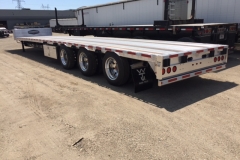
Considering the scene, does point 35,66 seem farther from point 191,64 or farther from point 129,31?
point 191,64

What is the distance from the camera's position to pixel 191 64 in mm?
5113

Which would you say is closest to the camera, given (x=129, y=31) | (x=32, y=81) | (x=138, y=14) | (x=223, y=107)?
(x=223, y=107)

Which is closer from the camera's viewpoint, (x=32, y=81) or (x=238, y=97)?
(x=238, y=97)

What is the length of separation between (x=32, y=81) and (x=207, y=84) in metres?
5.10

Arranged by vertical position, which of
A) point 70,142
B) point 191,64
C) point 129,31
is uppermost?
point 129,31

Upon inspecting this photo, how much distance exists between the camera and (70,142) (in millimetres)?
3408

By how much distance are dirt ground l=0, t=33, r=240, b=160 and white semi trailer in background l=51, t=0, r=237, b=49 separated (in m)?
2.49

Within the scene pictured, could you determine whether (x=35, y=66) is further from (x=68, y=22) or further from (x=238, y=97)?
(x=68, y=22)

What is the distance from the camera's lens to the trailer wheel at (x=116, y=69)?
5.50 m

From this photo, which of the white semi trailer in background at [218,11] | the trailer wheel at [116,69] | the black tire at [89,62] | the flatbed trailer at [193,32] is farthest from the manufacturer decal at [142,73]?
the white semi trailer in background at [218,11]

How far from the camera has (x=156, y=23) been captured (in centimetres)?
977

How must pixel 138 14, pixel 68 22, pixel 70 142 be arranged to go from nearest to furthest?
pixel 70 142, pixel 138 14, pixel 68 22

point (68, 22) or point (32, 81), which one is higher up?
point (68, 22)

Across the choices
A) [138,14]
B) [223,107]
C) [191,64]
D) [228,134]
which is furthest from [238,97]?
[138,14]
